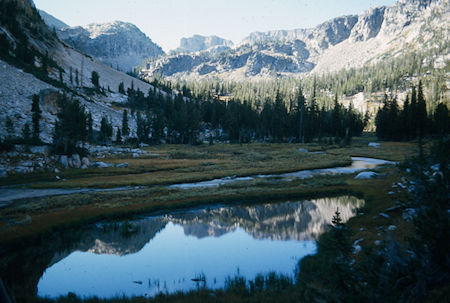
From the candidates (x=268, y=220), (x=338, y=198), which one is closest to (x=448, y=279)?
(x=268, y=220)

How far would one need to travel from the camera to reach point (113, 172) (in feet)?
159

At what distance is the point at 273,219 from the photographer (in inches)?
998

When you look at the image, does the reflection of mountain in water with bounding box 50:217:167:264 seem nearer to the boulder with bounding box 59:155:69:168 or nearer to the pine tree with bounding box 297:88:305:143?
the boulder with bounding box 59:155:69:168

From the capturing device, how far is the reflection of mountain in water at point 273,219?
22.4m

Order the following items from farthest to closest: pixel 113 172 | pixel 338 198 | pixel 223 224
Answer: pixel 113 172 < pixel 338 198 < pixel 223 224

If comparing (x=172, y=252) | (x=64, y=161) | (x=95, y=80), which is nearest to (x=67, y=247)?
(x=172, y=252)

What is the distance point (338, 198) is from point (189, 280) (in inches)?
864

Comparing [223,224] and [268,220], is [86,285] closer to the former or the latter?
[223,224]

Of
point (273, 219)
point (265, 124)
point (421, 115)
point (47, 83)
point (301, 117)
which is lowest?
point (273, 219)

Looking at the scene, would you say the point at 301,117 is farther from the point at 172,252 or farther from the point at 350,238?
the point at 172,252

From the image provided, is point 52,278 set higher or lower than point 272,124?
lower

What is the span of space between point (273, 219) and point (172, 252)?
33.9 feet

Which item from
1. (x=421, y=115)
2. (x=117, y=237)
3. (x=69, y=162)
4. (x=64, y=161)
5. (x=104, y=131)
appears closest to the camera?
(x=117, y=237)

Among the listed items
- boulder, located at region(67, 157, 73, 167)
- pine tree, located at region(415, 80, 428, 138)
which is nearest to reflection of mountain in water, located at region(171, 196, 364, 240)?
boulder, located at region(67, 157, 73, 167)
